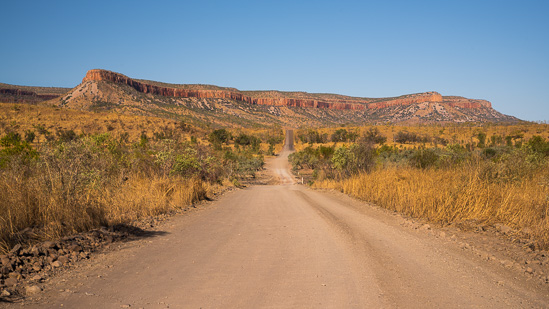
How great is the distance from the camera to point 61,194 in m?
6.61

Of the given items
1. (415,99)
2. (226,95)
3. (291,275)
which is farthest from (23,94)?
(415,99)

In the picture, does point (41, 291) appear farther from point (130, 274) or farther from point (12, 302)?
point (130, 274)

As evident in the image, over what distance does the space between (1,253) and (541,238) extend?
30.0 feet

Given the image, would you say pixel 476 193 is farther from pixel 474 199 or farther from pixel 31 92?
pixel 31 92

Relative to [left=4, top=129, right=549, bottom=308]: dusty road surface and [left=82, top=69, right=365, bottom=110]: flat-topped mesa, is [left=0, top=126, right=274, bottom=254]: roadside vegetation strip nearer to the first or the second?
[left=4, top=129, right=549, bottom=308]: dusty road surface

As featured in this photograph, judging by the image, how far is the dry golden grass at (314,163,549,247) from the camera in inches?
290

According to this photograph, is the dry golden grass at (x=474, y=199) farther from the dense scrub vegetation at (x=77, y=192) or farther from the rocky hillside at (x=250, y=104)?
the rocky hillside at (x=250, y=104)

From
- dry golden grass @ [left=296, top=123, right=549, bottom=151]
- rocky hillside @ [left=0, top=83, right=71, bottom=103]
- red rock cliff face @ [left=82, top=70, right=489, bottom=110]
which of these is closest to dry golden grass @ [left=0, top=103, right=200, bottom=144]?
dry golden grass @ [left=296, top=123, right=549, bottom=151]

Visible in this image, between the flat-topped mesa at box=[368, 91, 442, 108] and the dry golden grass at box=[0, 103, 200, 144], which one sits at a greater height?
the flat-topped mesa at box=[368, 91, 442, 108]

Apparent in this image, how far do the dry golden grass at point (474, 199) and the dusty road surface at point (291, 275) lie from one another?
1.84 m

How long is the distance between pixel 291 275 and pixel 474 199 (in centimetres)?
650

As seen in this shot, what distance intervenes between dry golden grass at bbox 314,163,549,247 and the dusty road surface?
1.84m

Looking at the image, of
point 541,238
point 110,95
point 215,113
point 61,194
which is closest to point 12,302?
point 61,194

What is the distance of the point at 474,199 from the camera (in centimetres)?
872
